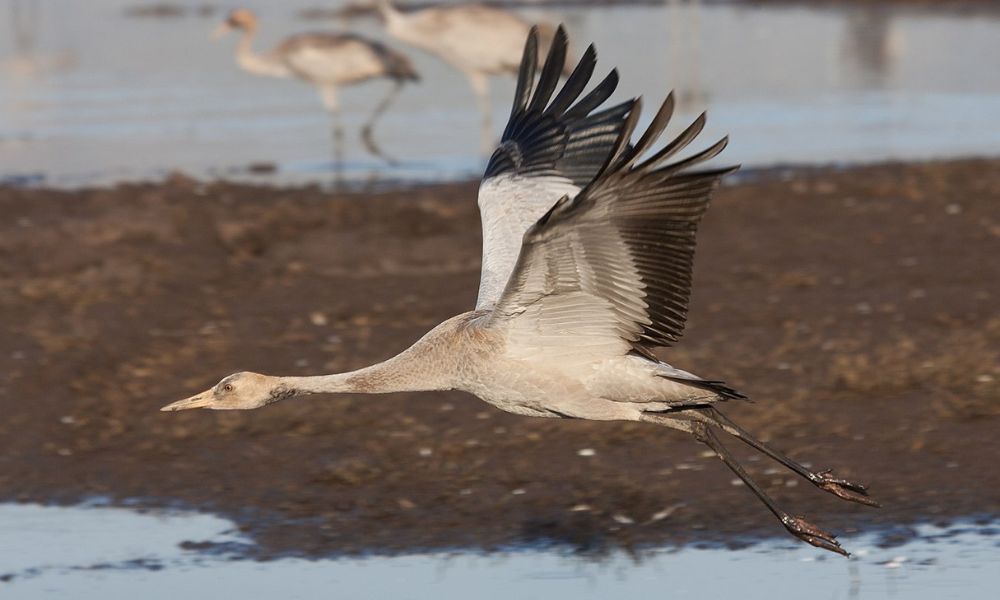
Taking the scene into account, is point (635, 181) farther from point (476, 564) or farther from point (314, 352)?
point (314, 352)

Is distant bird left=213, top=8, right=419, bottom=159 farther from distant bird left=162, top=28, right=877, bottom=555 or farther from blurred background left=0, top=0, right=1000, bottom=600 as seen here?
distant bird left=162, top=28, right=877, bottom=555

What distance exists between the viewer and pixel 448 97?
798 inches

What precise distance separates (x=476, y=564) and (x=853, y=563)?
4.66 feet

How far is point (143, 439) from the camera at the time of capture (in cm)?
823

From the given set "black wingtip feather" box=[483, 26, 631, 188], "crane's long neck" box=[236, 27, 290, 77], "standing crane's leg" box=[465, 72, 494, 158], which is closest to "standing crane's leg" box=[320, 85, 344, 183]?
"crane's long neck" box=[236, 27, 290, 77]

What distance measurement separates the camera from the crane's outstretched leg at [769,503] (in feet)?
20.6

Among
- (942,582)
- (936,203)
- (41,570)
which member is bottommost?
(41,570)

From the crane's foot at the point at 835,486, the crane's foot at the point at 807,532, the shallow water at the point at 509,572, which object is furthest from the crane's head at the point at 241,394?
the crane's foot at the point at 835,486

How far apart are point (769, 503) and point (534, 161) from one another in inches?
61.9

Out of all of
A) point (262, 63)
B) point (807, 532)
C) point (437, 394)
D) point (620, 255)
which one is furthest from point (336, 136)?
point (620, 255)

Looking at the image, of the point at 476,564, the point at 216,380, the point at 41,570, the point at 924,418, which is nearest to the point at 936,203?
the point at 924,418

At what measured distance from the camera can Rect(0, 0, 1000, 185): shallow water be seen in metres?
15.4

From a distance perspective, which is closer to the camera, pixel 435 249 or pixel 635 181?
pixel 635 181

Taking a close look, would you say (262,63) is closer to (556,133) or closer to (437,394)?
(437,394)
